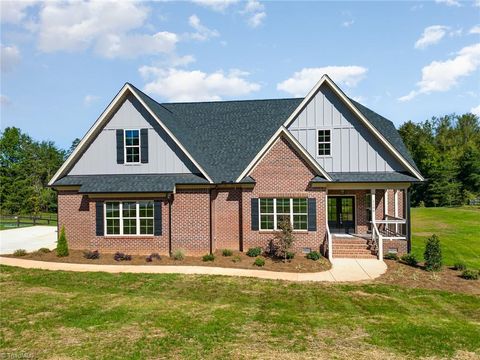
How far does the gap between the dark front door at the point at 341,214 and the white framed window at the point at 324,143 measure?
305 centimetres

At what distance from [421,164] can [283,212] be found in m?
51.4

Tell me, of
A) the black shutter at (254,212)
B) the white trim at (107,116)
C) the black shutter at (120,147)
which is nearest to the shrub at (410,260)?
the black shutter at (254,212)

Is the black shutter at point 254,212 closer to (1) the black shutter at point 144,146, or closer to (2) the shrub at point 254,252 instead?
(2) the shrub at point 254,252

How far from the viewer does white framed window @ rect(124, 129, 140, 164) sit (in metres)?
20.3

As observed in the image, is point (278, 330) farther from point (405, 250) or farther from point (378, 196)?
point (378, 196)

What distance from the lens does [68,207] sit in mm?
20938

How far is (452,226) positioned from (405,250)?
15679mm

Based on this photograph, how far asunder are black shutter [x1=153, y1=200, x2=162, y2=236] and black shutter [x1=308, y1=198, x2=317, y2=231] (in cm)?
774

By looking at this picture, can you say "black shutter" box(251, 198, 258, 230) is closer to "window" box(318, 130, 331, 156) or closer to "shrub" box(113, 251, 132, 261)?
"window" box(318, 130, 331, 156)

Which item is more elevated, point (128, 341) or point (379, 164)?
point (379, 164)

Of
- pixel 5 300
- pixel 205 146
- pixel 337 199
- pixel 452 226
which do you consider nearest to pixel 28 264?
pixel 5 300

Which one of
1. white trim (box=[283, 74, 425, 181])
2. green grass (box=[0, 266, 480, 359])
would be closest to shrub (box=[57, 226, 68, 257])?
green grass (box=[0, 266, 480, 359])

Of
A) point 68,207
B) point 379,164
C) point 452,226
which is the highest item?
point 379,164

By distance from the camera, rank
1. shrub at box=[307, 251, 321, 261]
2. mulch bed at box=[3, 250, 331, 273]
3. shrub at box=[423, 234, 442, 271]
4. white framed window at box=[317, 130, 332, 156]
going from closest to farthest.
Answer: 1. shrub at box=[423, 234, 442, 271]
2. mulch bed at box=[3, 250, 331, 273]
3. shrub at box=[307, 251, 321, 261]
4. white framed window at box=[317, 130, 332, 156]
